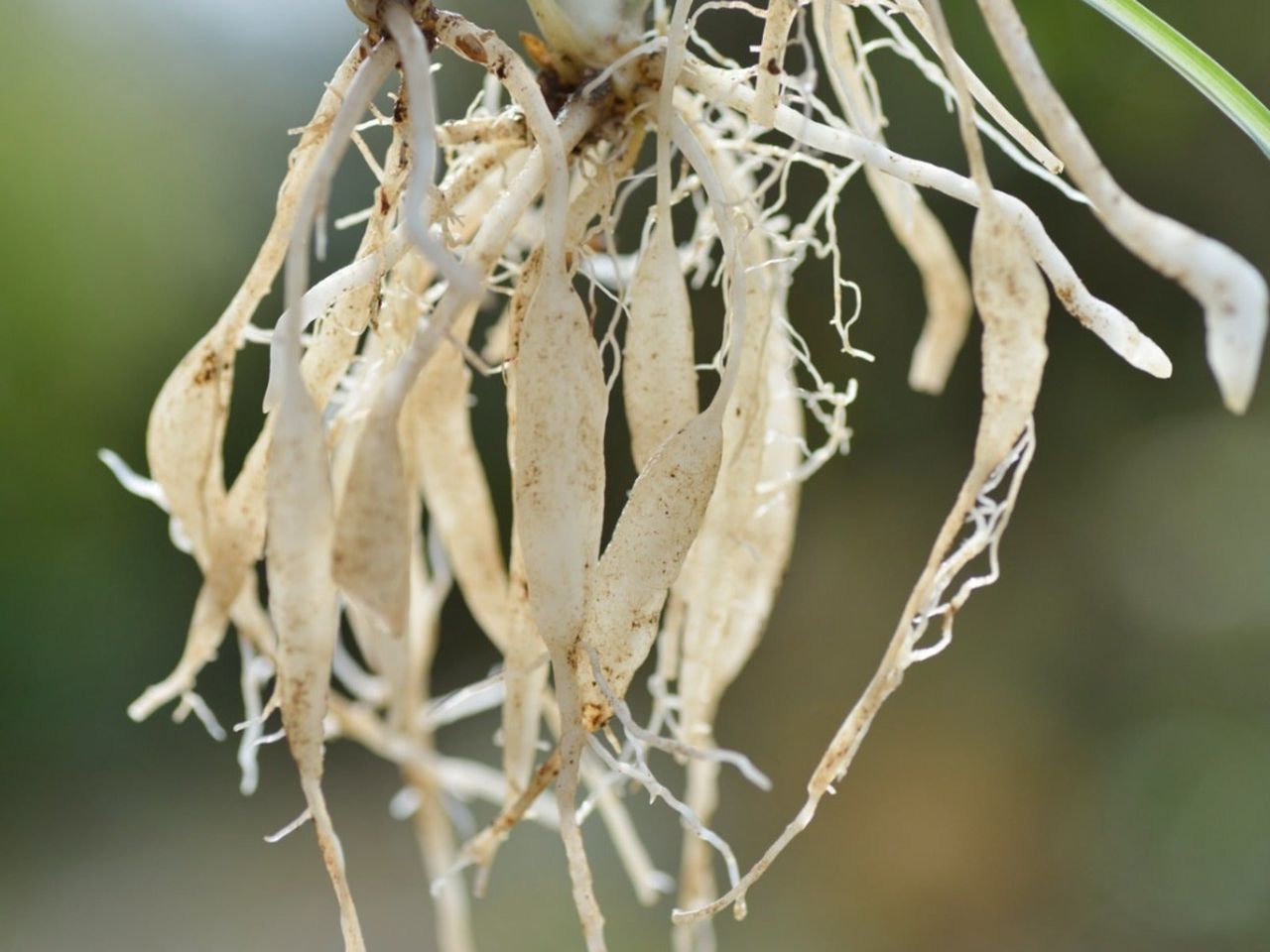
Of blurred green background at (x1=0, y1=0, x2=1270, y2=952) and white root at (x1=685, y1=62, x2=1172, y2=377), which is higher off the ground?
white root at (x1=685, y1=62, x2=1172, y2=377)

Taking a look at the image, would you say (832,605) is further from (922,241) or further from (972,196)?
(972,196)

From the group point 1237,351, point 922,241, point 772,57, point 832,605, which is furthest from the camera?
point 832,605

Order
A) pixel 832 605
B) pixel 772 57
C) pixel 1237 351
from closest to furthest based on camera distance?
pixel 1237 351
pixel 772 57
pixel 832 605

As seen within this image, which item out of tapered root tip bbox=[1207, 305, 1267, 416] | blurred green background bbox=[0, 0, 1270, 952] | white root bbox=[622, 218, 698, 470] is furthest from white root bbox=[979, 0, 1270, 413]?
blurred green background bbox=[0, 0, 1270, 952]

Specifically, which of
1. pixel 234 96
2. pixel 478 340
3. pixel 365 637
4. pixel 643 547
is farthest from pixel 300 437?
pixel 234 96

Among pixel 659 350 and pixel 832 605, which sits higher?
pixel 659 350

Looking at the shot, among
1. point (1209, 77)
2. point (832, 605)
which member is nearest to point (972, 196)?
point (1209, 77)

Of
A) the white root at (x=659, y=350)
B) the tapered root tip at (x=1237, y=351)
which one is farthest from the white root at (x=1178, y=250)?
the white root at (x=659, y=350)

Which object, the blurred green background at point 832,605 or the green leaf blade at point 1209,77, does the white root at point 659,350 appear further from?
the blurred green background at point 832,605

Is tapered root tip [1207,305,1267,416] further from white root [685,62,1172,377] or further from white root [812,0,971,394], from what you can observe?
white root [812,0,971,394]
